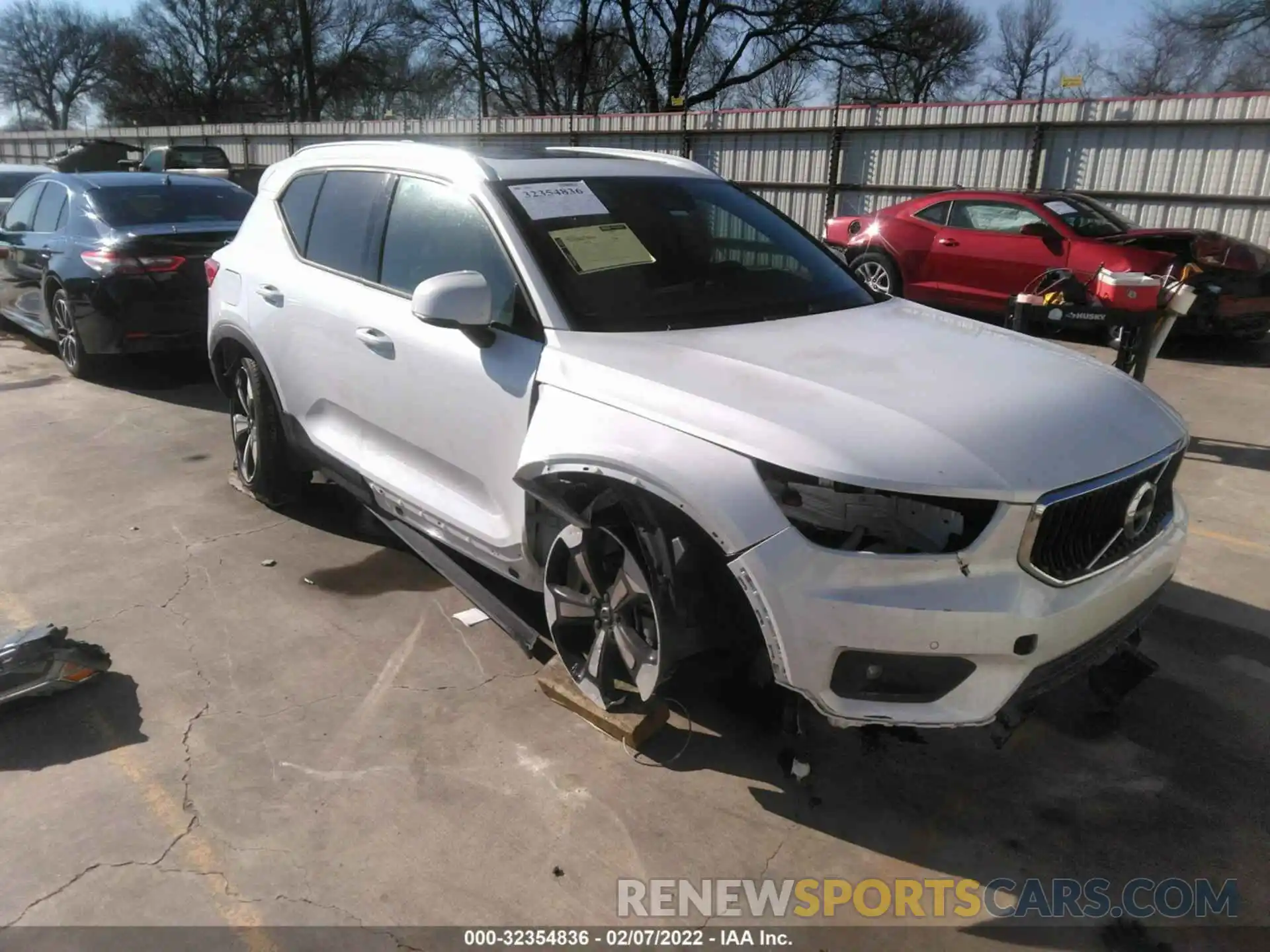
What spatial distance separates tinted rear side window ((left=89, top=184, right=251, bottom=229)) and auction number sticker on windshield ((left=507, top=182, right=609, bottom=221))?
5.40 metres

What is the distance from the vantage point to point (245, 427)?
17.2 feet

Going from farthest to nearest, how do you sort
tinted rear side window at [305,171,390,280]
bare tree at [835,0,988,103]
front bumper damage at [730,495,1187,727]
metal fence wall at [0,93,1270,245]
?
bare tree at [835,0,988,103] < metal fence wall at [0,93,1270,245] < tinted rear side window at [305,171,390,280] < front bumper damage at [730,495,1187,727]

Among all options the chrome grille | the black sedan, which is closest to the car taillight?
the black sedan

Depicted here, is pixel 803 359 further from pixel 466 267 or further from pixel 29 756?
pixel 29 756

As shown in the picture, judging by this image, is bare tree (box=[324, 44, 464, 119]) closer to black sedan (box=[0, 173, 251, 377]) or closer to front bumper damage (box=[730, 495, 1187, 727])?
black sedan (box=[0, 173, 251, 377])

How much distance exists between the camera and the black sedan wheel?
768 centimetres

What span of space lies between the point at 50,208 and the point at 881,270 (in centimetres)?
860

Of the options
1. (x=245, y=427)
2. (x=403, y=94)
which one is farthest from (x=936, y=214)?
(x=403, y=94)

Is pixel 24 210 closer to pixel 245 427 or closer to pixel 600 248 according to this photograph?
pixel 245 427

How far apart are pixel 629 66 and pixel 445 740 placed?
39315 millimetres

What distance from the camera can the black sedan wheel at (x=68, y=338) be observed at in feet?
25.2

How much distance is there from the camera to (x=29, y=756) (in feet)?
10.1

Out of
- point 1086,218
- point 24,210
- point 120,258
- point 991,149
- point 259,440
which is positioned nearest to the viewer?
point 259,440

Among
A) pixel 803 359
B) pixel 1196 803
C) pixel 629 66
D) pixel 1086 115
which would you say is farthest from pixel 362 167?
pixel 629 66
